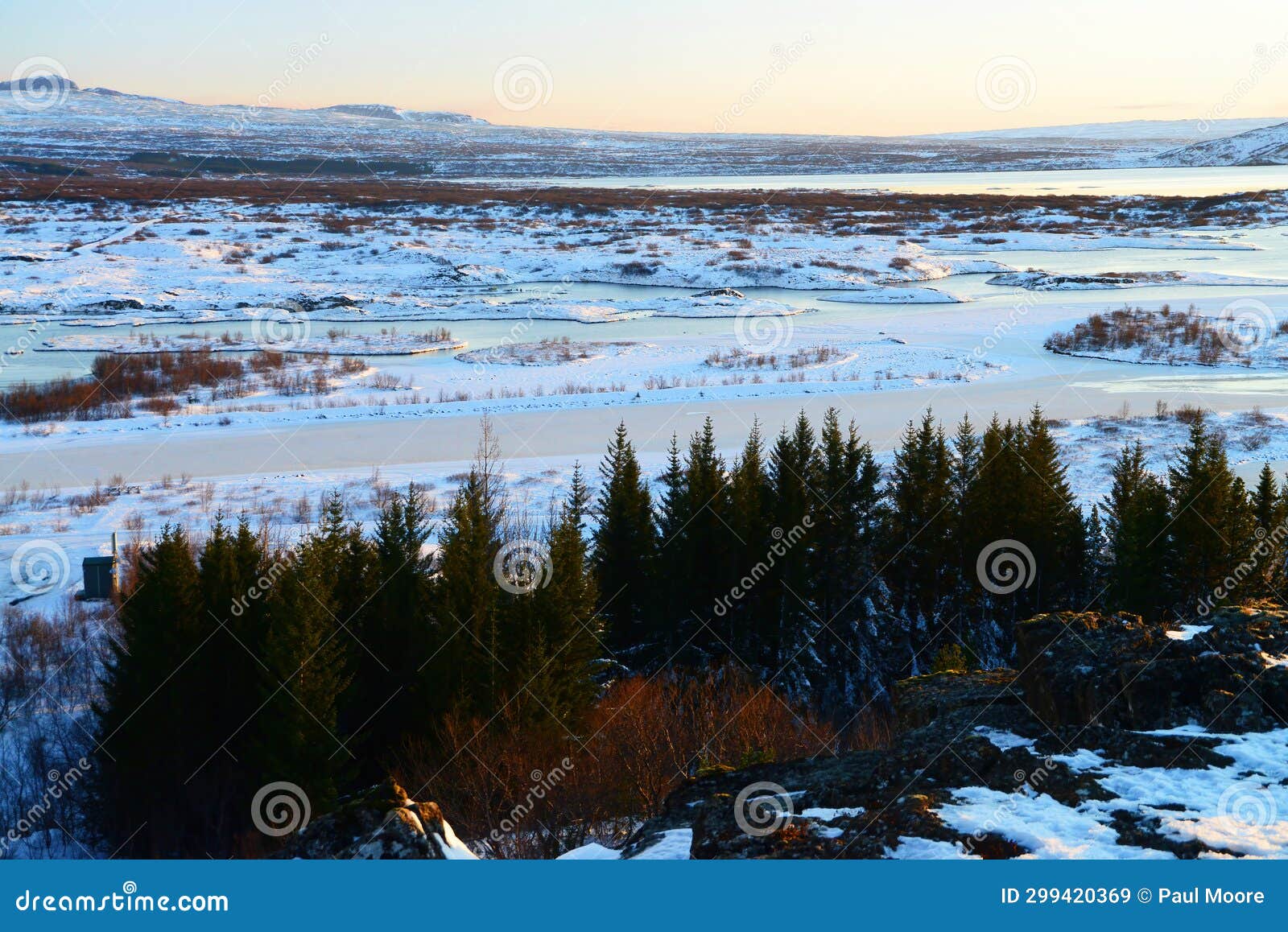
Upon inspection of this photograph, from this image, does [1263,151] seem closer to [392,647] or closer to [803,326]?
[803,326]

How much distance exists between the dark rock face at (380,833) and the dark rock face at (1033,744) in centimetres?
138

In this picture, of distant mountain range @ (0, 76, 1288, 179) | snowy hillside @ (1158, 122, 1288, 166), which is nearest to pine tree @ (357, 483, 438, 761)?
distant mountain range @ (0, 76, 1288, 179)

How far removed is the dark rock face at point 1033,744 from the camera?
20.5 ft

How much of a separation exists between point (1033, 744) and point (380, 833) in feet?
14.9

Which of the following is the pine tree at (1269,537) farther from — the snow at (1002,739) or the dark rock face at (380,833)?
the dark rock face at (380,833)

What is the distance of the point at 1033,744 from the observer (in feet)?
25.2

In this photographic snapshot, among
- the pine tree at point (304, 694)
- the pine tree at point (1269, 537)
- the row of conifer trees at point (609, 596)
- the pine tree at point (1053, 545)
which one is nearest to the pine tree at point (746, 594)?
the row of conifer trees at point (609, 596)

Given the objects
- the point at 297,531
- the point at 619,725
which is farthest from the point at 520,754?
the point at 297,531

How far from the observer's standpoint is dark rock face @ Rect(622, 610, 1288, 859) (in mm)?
6262

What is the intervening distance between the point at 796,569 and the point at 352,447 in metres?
11.8

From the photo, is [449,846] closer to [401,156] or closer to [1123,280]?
[1123,280]

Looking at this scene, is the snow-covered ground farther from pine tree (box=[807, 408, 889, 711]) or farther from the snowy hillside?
the snowy hillside

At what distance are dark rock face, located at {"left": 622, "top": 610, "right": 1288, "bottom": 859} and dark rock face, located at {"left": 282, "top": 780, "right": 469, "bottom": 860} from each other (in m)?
1.38

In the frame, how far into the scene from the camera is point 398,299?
47.8 m
